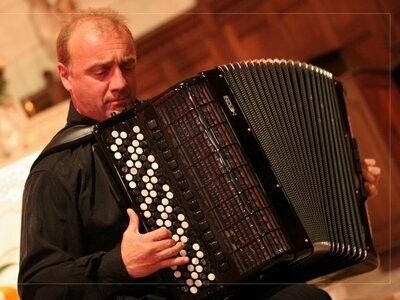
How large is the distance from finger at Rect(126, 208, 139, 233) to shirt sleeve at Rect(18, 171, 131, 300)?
58 mm

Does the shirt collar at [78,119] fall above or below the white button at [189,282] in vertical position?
above

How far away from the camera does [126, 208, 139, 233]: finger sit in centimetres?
131

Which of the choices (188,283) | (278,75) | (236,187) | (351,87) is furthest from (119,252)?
(351,87)

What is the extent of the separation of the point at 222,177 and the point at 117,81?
0.34 metres

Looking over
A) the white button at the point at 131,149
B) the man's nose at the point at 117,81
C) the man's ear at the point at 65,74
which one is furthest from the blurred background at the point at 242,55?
Result: the white button at the point at 131,149

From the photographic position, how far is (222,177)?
1.38 m

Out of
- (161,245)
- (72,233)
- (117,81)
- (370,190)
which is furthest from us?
(370,190)

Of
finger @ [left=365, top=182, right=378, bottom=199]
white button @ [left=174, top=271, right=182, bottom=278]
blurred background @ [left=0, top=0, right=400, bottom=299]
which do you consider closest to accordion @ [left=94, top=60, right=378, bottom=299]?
white button @ [left=174, top=271, right=182, bottom=278]

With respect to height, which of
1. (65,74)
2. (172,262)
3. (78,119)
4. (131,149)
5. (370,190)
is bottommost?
(370,190)

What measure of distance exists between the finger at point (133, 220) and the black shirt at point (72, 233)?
6 cm

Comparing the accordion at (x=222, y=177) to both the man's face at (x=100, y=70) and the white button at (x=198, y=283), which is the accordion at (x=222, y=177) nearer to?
the white button at (x=198, y=283)

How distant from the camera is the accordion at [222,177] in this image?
1335mm

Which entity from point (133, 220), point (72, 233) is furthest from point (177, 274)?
point (72, 233)

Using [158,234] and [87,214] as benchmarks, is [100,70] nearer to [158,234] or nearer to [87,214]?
[87,214]
